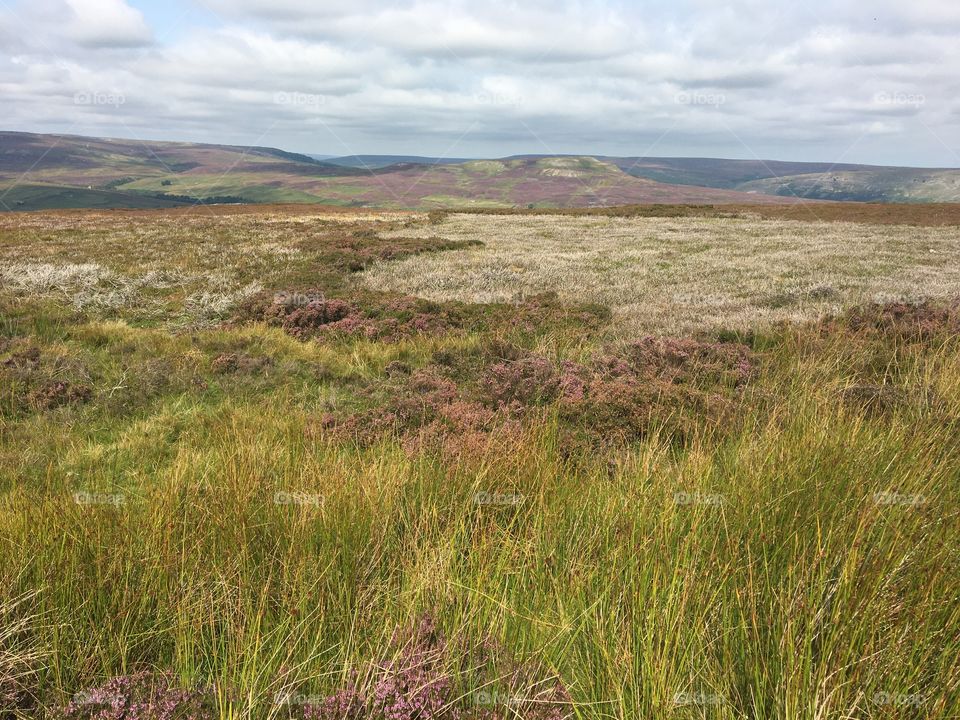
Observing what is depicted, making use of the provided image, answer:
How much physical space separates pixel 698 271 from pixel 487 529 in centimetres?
1898

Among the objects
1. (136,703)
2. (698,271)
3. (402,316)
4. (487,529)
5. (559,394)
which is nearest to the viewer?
(136,703)

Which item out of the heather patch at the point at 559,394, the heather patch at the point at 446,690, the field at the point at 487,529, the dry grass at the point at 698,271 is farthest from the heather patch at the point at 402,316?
the heather patch at the point at 446,690

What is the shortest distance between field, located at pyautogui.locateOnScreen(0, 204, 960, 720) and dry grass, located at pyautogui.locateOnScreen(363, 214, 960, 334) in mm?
2686

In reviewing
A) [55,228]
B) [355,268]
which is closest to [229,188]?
[55,228]

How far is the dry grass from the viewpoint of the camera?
1348 centimetres

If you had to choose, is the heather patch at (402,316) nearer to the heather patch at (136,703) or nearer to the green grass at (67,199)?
the heather patch at (136,703)

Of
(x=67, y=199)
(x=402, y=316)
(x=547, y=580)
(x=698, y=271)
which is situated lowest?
(x=547, y=580)

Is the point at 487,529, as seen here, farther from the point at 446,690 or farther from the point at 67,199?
the point at 67,199

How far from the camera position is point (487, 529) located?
3.43 m

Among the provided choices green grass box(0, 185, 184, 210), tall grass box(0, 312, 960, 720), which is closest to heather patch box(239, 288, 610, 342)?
tall grass box(0, 312, 960, 720)

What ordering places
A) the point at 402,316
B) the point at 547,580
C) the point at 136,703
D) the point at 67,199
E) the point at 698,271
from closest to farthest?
the point at 136,703 → the point at 547,580 → the point at 402,316 → the point at 698,271 → the point at 67,199

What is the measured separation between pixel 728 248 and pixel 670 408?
23.2m

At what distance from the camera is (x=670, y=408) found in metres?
6.57

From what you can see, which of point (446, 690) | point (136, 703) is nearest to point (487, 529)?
point (446, 690)
